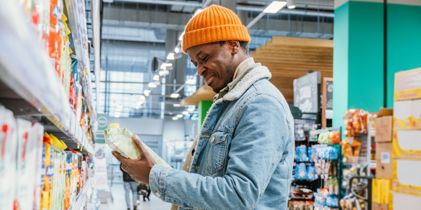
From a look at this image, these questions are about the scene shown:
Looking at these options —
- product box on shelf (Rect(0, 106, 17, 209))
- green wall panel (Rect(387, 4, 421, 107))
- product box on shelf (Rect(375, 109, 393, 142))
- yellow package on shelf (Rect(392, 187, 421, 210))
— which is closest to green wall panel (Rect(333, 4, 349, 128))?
green wall panel (Rect(387, 4, 421, 107))

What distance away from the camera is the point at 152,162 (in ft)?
6.03

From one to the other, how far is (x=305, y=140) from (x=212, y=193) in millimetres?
7237

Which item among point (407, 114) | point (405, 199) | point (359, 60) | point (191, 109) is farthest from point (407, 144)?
point (191, 109)

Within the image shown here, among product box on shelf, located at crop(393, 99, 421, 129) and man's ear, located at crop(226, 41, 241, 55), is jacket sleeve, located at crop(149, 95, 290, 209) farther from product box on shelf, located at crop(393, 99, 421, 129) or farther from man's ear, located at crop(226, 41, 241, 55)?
product box on shelf, located at crop(393, 99, 421, 129)

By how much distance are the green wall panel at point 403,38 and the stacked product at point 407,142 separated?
117 inches

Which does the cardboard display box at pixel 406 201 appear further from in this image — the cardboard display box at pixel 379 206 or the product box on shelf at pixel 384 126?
the product box on shelf at pixel 384 126

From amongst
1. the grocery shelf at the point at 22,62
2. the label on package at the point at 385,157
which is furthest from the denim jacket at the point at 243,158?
the label on package at the point at 385,157

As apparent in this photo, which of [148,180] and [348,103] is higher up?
[348,103]

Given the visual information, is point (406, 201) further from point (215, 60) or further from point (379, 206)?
point (215, 60)

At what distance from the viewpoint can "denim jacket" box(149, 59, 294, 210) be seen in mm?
1663

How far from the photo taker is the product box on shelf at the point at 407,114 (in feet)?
15.7

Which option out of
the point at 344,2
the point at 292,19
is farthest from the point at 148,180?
the point at 292,19

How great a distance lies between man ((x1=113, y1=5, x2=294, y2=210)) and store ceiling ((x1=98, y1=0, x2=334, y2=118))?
812 cm

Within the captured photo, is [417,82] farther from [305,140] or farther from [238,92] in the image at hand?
[305,140]
